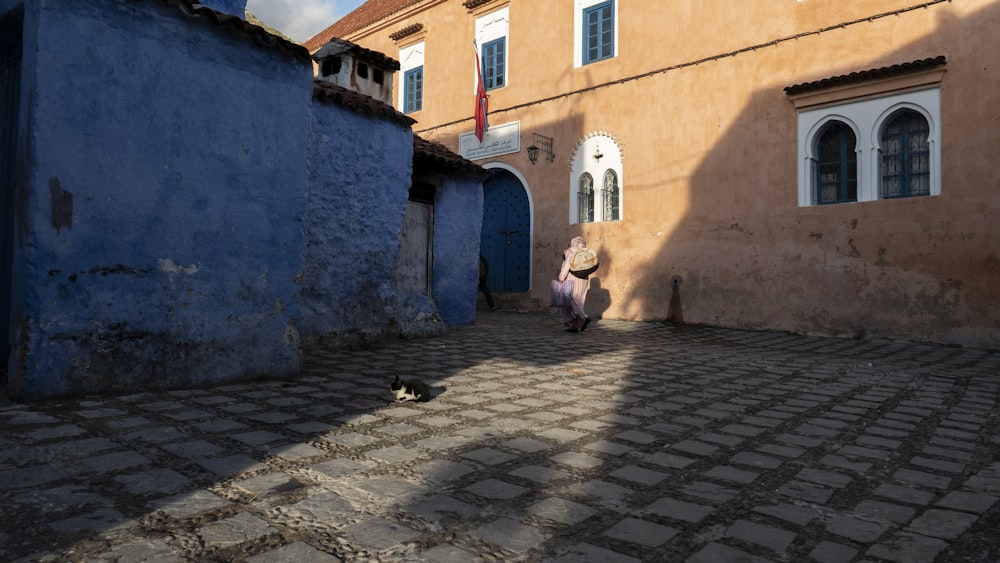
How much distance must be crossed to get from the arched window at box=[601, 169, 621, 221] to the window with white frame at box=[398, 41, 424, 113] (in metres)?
6.41

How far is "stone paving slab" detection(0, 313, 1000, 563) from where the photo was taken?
6.96 feet

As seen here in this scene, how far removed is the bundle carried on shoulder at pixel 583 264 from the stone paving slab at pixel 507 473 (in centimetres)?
455

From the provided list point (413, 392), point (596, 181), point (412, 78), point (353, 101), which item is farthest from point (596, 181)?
point (413, 392)

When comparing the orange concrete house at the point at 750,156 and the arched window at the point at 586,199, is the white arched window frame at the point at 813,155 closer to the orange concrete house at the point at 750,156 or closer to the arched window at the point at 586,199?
the orange concrete house at the point at 750,156

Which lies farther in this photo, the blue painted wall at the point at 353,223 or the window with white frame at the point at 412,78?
the window with white frame at the point at 412,78

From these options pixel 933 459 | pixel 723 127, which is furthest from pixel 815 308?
pixel 933 459

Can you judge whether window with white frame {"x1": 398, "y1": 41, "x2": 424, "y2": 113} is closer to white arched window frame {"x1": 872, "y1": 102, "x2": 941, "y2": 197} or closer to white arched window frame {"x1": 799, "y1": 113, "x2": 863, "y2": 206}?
white arched window frame {"x1": 799, "y1": 113, "x2": 863, "y2": 206}

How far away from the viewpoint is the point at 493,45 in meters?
15.2

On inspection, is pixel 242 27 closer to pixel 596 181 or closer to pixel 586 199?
pixel 596 181

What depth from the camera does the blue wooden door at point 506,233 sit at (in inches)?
570

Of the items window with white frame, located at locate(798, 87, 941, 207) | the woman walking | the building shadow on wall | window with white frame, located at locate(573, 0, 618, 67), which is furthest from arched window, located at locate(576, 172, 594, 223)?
window with white frame, located at locate(798, 87, 941, 207)

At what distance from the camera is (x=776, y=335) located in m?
10.1

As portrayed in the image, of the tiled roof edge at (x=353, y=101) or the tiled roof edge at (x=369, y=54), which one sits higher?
the tiled roof edge at (x=369, y=54)

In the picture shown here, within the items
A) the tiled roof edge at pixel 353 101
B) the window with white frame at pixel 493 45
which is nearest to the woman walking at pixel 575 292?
the tiled roof edge at pixel 353 101
